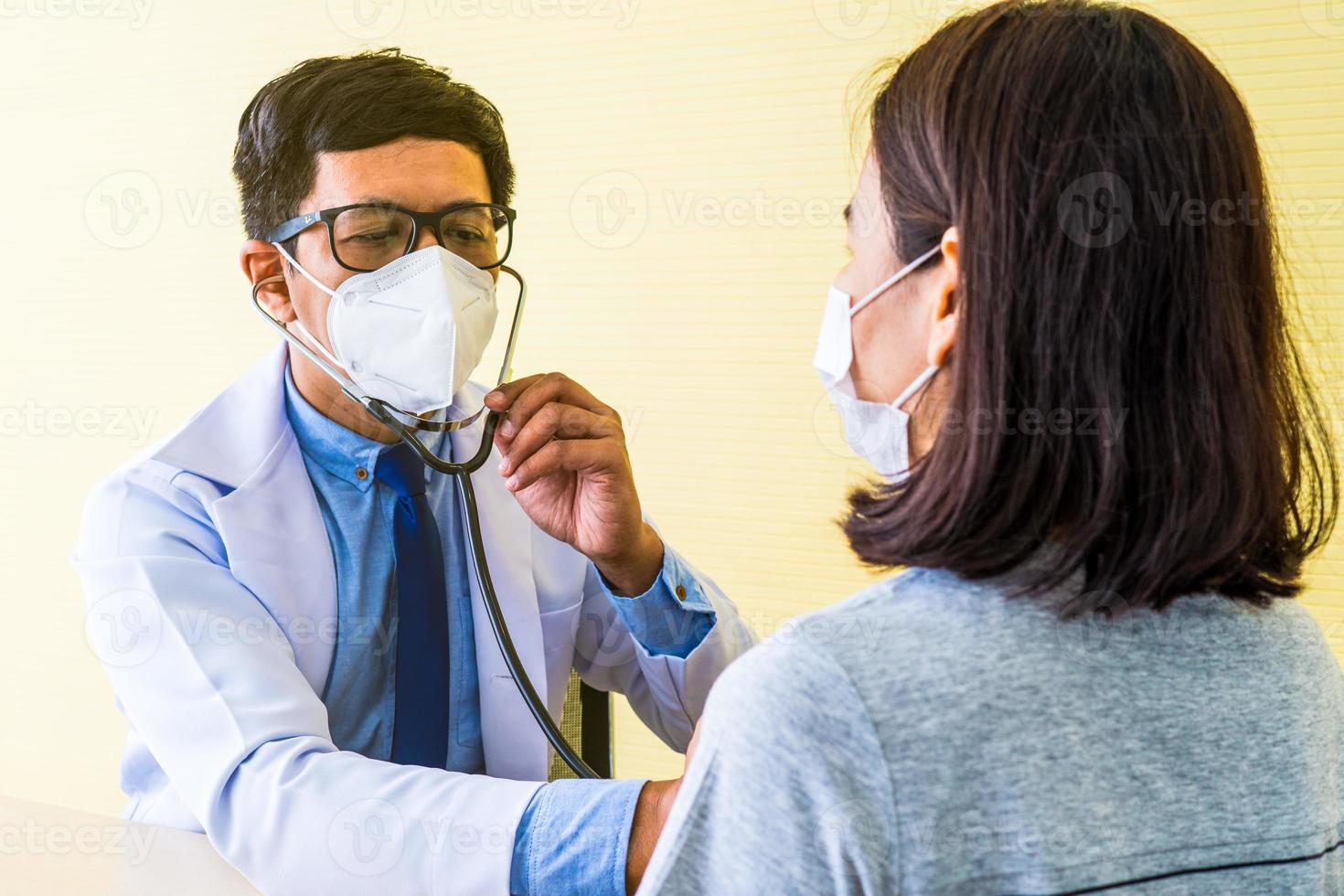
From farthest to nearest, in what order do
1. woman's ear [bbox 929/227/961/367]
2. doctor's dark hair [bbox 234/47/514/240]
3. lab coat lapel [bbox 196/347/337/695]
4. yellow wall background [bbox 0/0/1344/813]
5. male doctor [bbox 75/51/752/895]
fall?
yellow wall background [bbox 0/0/1344/813], doctor's dark hair [bbox 234/47/514/240], lab coat lapel [bbox 196/347/337/695], male doctor [bbox 75/51/752/895], woman's ear [bbox 929/227/961/367]

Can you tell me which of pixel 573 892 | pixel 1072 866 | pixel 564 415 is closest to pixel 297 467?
pixel 564 415

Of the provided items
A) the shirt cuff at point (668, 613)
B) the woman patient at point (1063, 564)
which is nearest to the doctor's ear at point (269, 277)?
the shirt cuff at point (668, 613)

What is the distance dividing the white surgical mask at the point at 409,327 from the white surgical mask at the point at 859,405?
0.49m

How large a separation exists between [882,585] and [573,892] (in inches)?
18.2

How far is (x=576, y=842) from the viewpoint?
0.94 m

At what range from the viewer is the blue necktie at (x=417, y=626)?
1.26 m

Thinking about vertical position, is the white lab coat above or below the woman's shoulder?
below

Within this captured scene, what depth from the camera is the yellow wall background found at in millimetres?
2236

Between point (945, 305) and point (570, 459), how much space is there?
2.09 feet

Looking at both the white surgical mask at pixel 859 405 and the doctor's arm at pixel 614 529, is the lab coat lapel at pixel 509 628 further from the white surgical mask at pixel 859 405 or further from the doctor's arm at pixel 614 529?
the white surgical mask at pixel 859 405

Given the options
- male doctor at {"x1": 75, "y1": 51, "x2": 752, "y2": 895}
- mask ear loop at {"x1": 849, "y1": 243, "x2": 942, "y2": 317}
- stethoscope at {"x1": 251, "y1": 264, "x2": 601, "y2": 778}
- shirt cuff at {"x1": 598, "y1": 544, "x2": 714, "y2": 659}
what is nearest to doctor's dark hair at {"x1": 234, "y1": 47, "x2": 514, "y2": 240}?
male doctor at {"x1": 75, "y1": 51, "x2": 752, "y2": 895}

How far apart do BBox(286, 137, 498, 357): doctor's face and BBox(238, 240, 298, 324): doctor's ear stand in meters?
0.02

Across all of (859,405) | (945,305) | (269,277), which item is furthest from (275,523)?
(945,305)

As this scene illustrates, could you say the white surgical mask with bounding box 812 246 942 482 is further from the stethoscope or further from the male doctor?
the stethoscope
